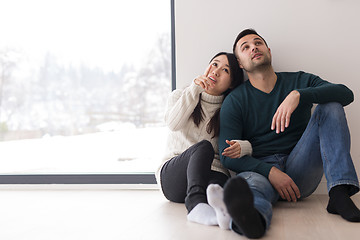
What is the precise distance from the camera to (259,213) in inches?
52.7

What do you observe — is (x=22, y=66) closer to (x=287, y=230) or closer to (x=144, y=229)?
(x=144, y=229)

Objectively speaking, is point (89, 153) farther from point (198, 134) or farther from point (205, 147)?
point (205, 147)

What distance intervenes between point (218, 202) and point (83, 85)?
175cm

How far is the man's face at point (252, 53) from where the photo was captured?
201cm

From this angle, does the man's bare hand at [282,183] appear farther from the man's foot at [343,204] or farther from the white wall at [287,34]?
the white wall at [287,34]

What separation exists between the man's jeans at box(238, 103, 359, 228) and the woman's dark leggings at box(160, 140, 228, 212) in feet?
0.64

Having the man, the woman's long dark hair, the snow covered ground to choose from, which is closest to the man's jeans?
the man

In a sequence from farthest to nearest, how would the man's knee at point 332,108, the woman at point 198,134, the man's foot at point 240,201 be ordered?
the woman at point 198,134 → the man's knee at point 332,108 → the man's foot at point 240,201

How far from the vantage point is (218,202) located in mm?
1349

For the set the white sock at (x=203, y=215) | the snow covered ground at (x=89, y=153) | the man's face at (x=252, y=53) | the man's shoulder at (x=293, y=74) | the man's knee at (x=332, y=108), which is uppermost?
the man's face at (x=252, y=53)

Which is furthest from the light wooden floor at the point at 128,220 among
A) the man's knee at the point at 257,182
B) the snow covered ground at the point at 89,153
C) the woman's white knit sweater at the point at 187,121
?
the snow covered ground at the point at 89,153

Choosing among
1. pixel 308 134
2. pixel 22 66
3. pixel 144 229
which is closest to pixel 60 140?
pixel 22 66

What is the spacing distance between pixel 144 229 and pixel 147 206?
0.46 metres

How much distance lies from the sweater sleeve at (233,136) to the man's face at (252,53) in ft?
0.71
